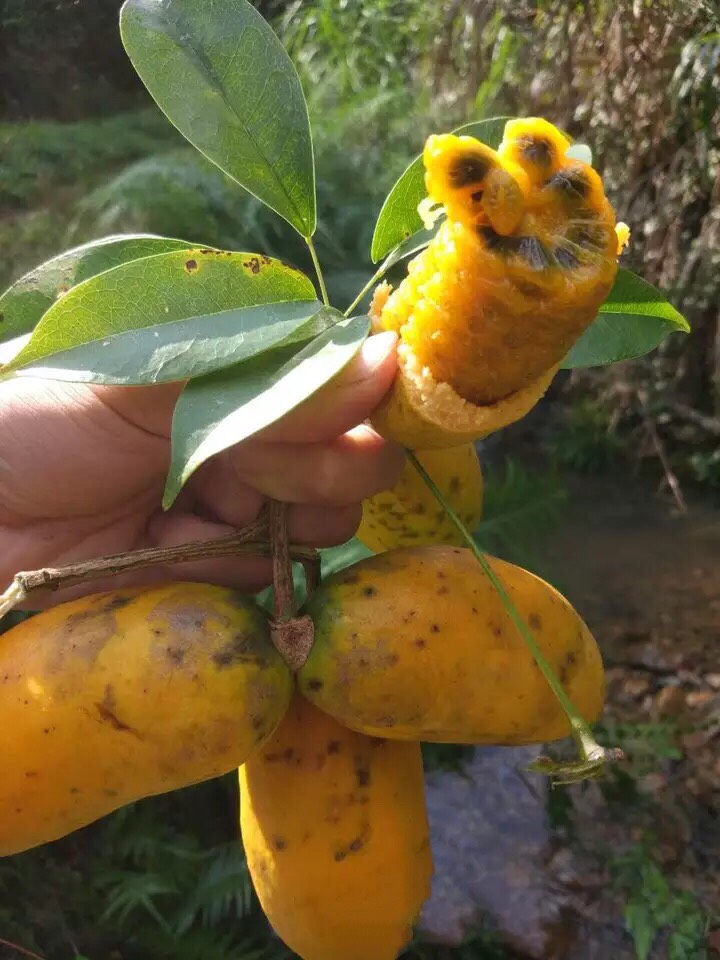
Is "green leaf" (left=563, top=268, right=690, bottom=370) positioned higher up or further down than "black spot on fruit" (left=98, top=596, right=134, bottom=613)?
higher up

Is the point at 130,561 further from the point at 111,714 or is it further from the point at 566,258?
the point at 566,258

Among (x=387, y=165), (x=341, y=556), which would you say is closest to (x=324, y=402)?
(x=341, y=556)

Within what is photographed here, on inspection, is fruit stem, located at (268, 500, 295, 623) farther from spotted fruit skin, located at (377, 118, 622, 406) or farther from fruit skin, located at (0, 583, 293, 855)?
spotted fruit skin, located at (377, 118, 622, 406)

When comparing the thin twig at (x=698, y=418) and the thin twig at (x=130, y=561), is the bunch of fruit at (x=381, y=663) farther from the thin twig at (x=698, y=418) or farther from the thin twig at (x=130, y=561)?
the thin twig at (x=698, y=418)

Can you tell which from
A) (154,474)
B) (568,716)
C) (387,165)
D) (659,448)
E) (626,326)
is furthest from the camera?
(387,165)

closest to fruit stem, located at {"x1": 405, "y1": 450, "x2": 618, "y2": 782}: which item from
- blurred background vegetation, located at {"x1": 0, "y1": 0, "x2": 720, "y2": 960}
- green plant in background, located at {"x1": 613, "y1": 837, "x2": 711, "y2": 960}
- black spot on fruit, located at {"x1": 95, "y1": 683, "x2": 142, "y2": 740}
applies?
black spot on fruit, located at {"x1": 95, "y1": 683, "x2": 142, "y2": 740}

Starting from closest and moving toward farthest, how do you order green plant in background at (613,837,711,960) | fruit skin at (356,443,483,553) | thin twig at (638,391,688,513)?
1. fruit skin at (356,443,483,553)
2. green plant in background at (613,837,711,960)
3. thin twig at (638,391,688,513)
